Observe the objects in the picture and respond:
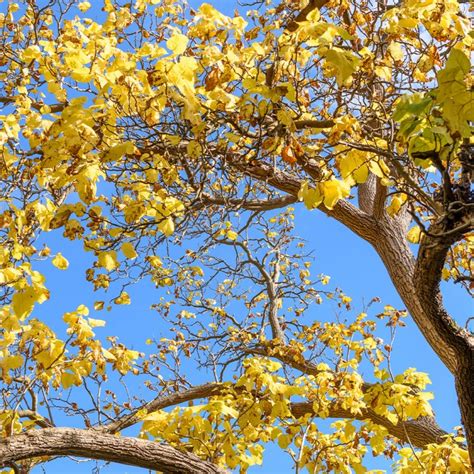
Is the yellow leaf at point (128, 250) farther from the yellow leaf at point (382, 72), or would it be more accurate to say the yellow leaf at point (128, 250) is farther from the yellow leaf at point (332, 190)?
the yellow leaf at point (382, 72)

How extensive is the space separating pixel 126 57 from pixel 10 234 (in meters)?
1.15

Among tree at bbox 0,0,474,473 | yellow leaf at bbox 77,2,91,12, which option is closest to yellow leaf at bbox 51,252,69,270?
tree at bbox 0,0,474,473

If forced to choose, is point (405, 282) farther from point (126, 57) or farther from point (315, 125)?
point (126, 57)

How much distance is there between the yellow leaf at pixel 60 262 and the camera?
288 cm

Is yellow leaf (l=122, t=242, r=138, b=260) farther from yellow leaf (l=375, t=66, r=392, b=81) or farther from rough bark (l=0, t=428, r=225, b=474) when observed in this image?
yellow leaf (l=375, t=66, r=392, b=81)

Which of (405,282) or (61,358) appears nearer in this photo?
(61,358)

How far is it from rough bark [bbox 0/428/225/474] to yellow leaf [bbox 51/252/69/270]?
0.92 m

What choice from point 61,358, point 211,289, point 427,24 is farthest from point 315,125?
point 211,289

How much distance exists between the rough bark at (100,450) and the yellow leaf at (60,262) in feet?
3.00

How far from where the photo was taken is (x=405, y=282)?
180 inches

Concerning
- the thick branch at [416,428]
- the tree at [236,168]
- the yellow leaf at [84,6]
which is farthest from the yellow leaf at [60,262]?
the thick branch at [416,428]

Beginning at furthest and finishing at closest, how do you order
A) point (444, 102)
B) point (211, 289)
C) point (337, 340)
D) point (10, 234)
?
point (211, 289) < point (337, 340) < point (10, 234) < point (444, 102)

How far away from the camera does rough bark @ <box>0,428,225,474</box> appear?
9.51ft

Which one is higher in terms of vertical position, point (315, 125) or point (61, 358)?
point (315, 125)
